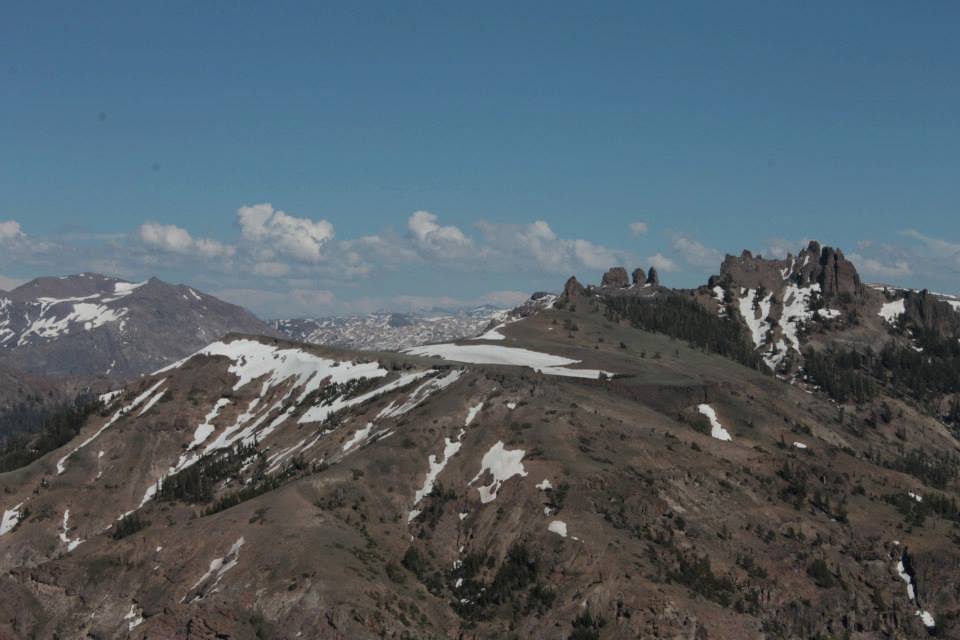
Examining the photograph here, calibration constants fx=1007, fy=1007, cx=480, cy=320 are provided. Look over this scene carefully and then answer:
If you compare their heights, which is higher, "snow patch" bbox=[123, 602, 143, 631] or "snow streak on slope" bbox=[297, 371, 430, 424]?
"snow streak on slope" bbox=[297, 371, 430, 424]

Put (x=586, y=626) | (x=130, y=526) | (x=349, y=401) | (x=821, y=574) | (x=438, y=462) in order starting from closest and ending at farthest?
Result: (x=586, y=626), (x=821, y=574), (x=438, y=462), (x=130, y=526), (x=349, y=401)

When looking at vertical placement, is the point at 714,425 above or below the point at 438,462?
below

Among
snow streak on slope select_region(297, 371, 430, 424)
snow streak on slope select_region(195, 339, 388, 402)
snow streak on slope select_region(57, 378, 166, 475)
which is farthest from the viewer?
snow streak on slope select_region(195, 339, 388, 402)

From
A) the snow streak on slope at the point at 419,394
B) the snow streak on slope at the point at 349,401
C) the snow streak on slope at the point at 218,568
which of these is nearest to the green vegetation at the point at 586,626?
the snow streak on slope at the point at 218,568

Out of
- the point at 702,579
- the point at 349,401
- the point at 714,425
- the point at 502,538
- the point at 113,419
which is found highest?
the point at 349,401

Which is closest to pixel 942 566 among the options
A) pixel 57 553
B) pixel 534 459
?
pixel 534 459

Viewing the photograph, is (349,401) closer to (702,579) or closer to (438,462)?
(438,462)

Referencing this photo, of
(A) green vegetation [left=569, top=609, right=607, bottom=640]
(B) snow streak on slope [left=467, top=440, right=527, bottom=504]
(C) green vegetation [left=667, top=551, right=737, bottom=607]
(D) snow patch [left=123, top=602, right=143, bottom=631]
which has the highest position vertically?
(B) snow streak on slope [left=467, top=440, right=527, bottom=504]

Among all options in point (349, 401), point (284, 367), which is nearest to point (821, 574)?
point (349, 401)

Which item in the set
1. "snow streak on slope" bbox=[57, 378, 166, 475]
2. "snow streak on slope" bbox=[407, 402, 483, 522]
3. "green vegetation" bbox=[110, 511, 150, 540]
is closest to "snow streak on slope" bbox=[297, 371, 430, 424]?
"snow streak on slope" bbox=[407, 402, 483, 522]

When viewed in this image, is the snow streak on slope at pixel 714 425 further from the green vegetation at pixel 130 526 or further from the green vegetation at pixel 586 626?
the green vegetation at pixel 130 526

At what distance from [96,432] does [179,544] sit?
90861 millimetres

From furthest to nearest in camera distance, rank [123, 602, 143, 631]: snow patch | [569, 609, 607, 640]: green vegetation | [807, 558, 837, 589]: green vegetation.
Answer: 1. [807, 558, 837, 589]: green vegetation
2. [123, 602, 143, 631]: snow patch
3. [569, 609, 607, 640]: green vegetation

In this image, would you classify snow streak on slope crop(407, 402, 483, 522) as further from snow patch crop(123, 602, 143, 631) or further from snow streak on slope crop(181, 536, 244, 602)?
snow patch crop(123, 602, 143, 631)
